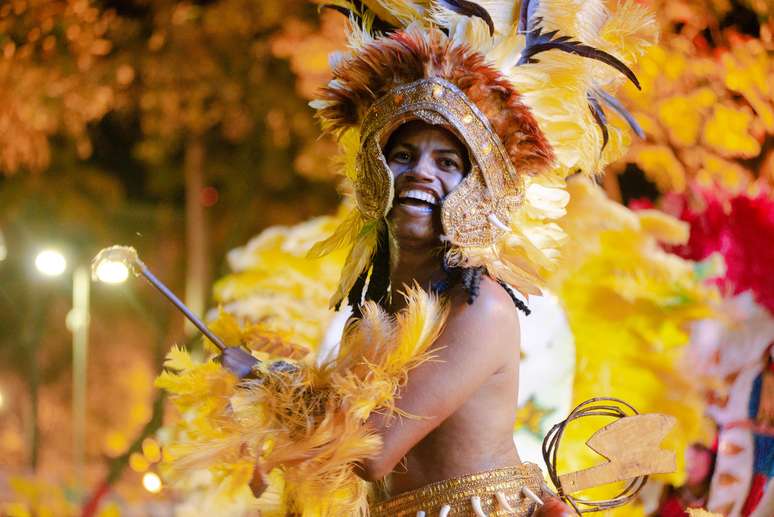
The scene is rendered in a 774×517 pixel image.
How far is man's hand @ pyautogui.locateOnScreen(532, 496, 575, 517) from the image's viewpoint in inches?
107

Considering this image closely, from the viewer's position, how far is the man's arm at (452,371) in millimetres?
2541

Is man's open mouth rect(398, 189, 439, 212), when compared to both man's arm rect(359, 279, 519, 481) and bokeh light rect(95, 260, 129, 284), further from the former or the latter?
bokeh light rect(95, 260, 129, 284)

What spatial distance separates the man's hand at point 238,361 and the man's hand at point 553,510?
0.87m

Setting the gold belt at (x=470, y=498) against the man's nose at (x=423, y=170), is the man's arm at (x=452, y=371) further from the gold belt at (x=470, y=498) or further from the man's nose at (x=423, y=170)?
the man's nose at (x=423, y=170)

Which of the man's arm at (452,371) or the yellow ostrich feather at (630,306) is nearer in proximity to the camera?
the man's arm at (452,371)

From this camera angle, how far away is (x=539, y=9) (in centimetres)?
304

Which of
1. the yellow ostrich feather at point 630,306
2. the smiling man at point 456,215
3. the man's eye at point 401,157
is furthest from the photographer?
the yellow ostrich feather at point 630,306

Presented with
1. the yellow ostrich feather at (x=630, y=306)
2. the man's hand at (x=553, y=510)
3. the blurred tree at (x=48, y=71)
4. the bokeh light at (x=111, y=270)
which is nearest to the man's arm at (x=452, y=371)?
the man's hand at (x=553, y=510)

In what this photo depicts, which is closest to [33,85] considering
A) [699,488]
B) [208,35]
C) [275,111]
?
[208,35]

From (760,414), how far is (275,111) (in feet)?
19.0

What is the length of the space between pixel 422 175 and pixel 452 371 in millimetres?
566

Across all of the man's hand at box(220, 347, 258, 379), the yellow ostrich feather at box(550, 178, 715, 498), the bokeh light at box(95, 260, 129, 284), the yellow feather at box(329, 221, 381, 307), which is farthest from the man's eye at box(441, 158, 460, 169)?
the yellow ostrich feather at box(550, 178, 715, 498)

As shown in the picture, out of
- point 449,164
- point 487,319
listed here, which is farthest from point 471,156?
point 487,319

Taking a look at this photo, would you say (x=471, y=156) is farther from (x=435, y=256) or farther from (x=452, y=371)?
(x=452, y=371)
